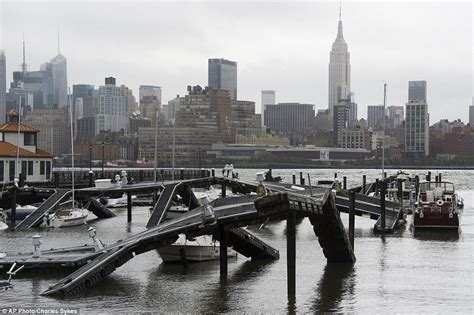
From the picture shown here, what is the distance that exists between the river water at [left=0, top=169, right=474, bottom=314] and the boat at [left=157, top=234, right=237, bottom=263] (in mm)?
553

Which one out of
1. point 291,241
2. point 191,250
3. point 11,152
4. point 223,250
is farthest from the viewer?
point 11,152

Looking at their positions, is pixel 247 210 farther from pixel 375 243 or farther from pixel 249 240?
pixel 375 243

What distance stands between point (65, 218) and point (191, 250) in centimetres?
2313

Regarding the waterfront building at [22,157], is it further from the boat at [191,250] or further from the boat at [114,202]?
the boat at [191,250]

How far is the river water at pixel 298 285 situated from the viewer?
3341 centimetres

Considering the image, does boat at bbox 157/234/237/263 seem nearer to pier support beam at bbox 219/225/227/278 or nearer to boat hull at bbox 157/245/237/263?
boat hull at bbox 157/245/237/263

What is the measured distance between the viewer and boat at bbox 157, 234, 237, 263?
42.4m

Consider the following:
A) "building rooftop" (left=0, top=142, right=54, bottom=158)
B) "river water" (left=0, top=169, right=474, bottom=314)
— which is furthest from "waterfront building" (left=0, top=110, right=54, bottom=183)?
"river water" (left=0, top=169, right=474, bottom=314)

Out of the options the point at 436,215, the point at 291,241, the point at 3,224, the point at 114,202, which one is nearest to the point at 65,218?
the point at 3,224

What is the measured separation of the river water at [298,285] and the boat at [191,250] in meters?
0.55

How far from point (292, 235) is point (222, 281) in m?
5.97

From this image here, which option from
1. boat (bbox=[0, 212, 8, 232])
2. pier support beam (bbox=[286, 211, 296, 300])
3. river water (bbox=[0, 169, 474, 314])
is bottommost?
river water (bbox=[0, 169, 474, 314])

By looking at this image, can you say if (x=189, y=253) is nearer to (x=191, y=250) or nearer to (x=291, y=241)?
(x=191, y=250)

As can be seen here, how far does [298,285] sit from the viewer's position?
37438 mm
